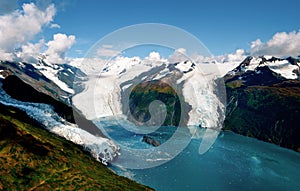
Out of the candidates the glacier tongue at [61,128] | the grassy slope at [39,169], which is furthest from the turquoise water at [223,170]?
the grassy slope at [39,169]

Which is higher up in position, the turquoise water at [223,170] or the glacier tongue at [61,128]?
the glacier tongue at [61,128]

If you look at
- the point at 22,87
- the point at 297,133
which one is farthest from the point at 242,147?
the point at 22,87

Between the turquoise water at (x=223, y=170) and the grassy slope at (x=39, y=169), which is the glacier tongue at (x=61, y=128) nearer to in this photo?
the turquoise water at (x=223, y=170)

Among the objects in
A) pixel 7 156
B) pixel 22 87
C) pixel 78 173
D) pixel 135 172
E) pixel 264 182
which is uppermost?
pixel 22 87

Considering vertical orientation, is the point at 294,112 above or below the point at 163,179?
above

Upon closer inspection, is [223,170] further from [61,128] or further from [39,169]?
[39,169]

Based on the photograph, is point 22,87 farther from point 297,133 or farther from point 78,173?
point 297,133

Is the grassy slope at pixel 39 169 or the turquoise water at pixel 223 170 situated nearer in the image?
the grassy slope at pixel 39 169

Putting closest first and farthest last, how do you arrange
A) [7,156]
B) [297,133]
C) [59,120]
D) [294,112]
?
[7,156] < [59,120] < [297,133] < [294,112]
